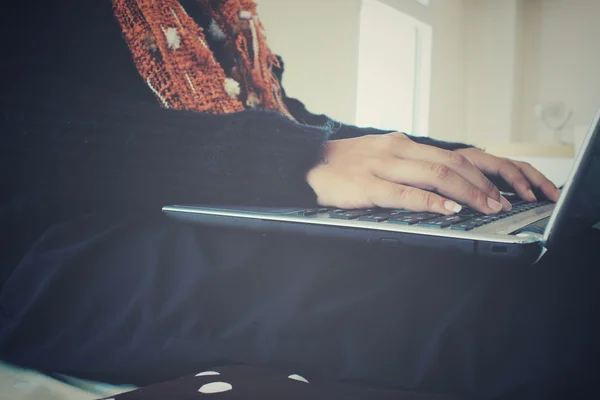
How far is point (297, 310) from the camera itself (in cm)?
28

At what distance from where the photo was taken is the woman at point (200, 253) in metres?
0.25

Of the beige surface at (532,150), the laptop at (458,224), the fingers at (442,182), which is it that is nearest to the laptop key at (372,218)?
the laptop at (458,224)

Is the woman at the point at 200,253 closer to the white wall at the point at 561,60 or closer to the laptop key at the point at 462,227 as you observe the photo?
the laptop key at the point at 462,227

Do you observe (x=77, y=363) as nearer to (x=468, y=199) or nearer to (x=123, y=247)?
(x=123, y=247)

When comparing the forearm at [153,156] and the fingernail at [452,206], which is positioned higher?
the forearm at [153,156]

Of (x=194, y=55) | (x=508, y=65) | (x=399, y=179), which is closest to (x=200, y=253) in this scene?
(x=399, y=179)

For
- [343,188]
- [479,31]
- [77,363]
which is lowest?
[77,363]

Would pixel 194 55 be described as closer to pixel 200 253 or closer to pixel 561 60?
pixel 200 253

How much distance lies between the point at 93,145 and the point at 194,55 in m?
0.24

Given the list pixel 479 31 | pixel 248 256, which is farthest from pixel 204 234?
pixel 479 31

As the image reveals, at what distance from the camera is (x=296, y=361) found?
269 millimetres

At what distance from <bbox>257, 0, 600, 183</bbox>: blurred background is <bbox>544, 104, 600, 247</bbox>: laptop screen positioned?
1.58 meters

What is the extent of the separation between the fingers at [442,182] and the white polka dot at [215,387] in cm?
24

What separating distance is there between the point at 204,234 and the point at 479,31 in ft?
9.46
